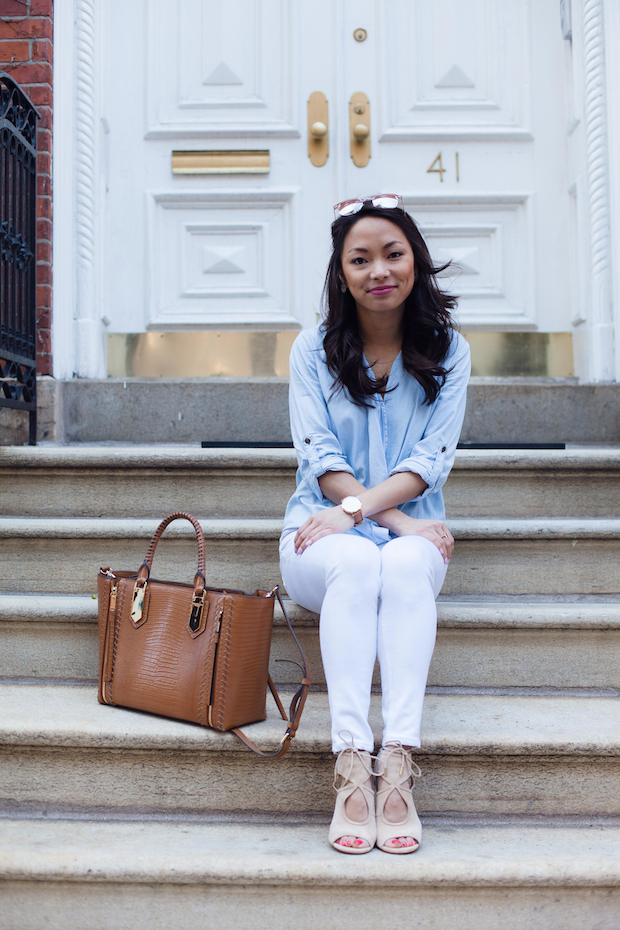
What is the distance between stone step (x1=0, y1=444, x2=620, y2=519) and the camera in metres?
2.12

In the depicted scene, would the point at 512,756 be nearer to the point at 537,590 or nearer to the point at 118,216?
the point at 537,590

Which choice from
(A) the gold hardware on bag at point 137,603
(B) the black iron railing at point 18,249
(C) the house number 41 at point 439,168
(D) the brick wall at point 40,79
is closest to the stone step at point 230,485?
(B) the black iron railing at point 18,249

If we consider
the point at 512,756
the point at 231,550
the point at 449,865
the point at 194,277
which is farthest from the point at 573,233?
the point at 449,865

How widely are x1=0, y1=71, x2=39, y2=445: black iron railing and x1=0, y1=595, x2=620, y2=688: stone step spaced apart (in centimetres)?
83

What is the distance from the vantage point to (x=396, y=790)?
4.21 ft

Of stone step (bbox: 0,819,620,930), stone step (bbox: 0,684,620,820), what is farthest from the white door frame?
stone step (bbox: 0,819,620,930)

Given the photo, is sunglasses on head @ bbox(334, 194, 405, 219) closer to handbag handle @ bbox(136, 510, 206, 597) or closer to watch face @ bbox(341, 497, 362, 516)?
watch face @ bbox(341, 497, 362, 516)

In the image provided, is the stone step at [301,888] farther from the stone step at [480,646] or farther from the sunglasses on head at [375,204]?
the sunglasses on head at [375,204]

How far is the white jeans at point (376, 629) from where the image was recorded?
1326mm

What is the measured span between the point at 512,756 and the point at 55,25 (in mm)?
2949

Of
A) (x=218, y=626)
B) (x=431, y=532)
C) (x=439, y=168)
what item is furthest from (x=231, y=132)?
(x=218, y=626)

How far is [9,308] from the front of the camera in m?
2.32

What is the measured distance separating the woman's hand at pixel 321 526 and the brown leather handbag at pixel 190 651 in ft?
0.40

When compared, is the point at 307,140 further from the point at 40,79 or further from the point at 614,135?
the point at 614,135
